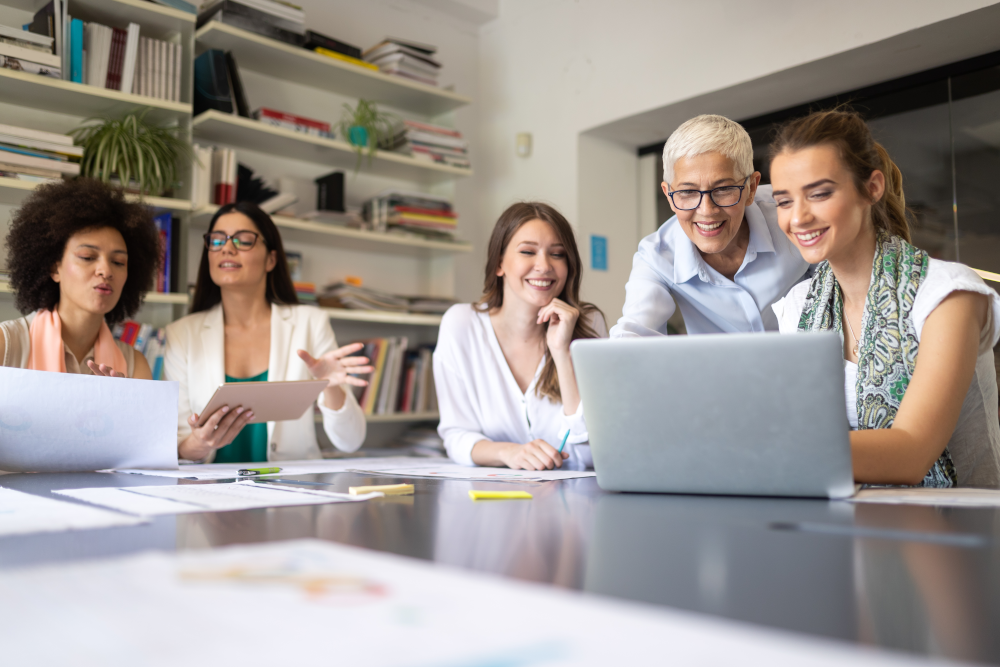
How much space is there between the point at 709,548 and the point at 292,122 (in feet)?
9.36

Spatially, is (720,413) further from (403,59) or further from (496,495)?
(403,59)

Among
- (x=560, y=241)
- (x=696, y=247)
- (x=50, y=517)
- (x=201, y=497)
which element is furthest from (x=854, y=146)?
(x=50, y=517)

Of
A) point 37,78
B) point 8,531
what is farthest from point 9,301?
point 8,531

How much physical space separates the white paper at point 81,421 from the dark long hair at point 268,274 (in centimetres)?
92

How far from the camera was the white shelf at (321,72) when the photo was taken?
2.85 metres

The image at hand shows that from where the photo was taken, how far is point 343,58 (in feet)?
10.5

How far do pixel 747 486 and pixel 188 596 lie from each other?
77 cm

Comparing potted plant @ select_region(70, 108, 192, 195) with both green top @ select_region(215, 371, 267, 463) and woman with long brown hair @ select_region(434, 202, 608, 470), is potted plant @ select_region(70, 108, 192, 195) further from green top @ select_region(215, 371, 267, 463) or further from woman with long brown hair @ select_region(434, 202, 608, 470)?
woman with long brown hair @ select_region(434, 202, 608, 470)

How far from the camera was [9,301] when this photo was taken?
2512 mm

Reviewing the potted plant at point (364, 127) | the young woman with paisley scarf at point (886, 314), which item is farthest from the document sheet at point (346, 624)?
the potted plant at point (364, 127)

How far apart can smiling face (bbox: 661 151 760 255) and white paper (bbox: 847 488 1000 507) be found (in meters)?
0.73

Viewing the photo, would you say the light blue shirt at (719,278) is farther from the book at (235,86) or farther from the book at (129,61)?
the book at (129,61)

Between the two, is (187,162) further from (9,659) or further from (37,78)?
(9,659)

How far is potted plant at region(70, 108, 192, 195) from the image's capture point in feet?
8.25
